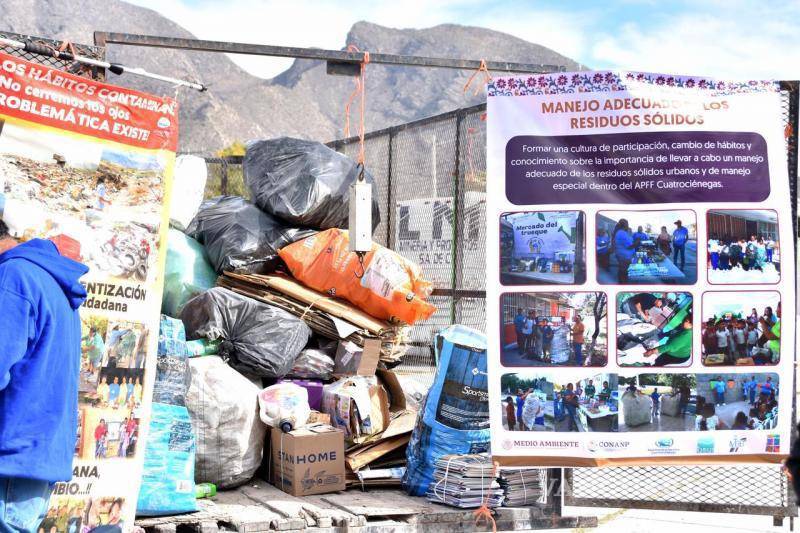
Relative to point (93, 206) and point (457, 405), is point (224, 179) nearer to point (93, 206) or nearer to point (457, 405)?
point (457, 405)

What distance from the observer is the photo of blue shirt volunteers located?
4574 millimetres

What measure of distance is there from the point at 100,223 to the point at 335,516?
6.35 feet

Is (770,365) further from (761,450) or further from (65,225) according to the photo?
(65,225)

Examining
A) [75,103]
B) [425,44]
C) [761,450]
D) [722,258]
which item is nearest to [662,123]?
[722,258]

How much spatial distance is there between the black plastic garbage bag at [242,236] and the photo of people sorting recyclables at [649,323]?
9.84 ft

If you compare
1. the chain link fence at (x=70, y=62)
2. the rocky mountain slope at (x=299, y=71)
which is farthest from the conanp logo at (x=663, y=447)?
the rocky mountain slope at (x=299, y=71)

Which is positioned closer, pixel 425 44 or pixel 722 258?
pixel 722 258

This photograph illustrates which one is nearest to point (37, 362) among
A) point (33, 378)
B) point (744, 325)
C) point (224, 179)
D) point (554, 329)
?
point (33, 378)

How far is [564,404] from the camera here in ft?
15.1

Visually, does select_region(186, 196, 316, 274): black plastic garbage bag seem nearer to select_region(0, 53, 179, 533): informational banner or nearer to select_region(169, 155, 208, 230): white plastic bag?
select_region(169, 155, 208, 230): white plastic bag

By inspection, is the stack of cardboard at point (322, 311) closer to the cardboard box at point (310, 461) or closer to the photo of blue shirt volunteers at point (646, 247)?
the cardboard box at point (310, 461)

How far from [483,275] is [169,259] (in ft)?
7.54

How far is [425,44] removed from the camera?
12300 centimetres

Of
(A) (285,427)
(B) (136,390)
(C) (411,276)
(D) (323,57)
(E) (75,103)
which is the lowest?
(A) (285,427)
